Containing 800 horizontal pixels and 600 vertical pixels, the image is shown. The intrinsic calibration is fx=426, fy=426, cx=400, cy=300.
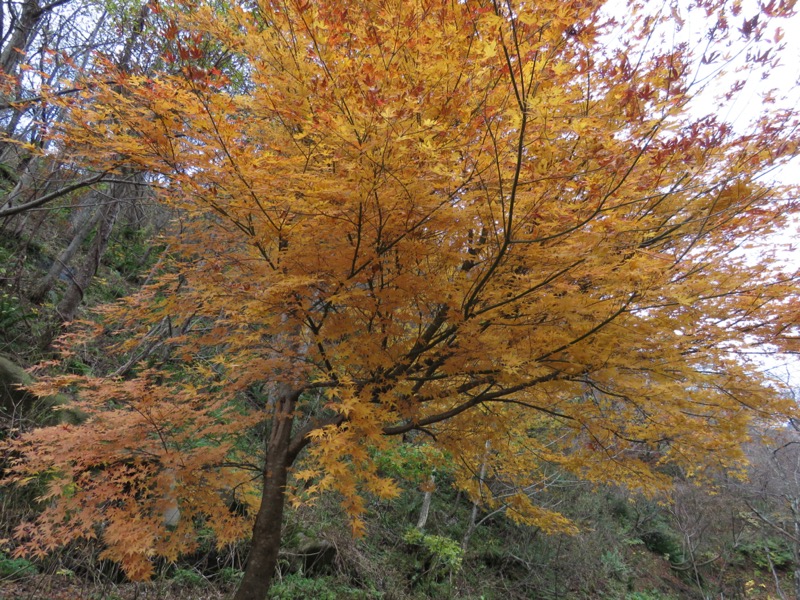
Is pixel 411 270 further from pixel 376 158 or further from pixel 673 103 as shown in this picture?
pixel 673 103

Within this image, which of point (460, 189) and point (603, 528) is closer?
point (460, 189)

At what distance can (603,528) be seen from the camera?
11.4m

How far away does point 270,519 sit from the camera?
3906 millimetres

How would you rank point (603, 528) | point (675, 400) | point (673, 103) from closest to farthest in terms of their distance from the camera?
point (673, 103) → point (675, 400) → point (603, 528)

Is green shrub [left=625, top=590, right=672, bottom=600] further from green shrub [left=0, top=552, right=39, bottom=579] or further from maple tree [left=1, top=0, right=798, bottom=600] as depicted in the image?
green shrub [left=0, top=552, right=39, bottom=579]

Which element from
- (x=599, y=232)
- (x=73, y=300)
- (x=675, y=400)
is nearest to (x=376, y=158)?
(x=599, y=232)

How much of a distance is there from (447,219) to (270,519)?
3168 mm

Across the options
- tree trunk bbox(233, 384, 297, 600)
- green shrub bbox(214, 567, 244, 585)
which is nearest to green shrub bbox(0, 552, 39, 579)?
green shrub bbox(214, 567, 244, 585)

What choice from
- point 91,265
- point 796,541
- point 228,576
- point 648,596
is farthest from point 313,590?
point 648,596

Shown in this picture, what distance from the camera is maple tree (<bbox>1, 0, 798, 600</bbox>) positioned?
2379 mm

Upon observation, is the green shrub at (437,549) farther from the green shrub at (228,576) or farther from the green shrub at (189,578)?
the green shrub at (189,578)

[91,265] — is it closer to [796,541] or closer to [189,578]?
[189,578]

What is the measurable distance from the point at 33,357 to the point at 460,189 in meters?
7.22

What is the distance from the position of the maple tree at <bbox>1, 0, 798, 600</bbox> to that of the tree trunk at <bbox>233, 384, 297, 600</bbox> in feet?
0.15
